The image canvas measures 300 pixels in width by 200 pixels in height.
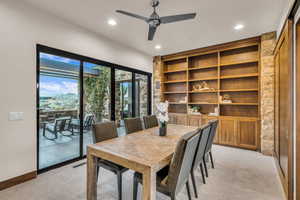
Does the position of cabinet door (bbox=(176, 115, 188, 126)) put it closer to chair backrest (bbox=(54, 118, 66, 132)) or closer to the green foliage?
Result: the green foliage

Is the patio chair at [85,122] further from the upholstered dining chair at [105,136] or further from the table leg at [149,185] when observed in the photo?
the table leg at [149,185]

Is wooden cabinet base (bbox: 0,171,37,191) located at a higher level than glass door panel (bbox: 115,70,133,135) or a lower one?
lower

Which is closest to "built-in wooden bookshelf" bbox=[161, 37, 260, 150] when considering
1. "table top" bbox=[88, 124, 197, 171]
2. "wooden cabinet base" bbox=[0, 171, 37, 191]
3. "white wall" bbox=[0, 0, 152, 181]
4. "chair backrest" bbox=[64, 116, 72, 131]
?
"table top" bbox=[88, 124, 197, 171]

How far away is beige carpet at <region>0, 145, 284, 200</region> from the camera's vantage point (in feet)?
6.84

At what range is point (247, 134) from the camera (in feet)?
13.1

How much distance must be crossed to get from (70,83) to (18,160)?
5.25ft

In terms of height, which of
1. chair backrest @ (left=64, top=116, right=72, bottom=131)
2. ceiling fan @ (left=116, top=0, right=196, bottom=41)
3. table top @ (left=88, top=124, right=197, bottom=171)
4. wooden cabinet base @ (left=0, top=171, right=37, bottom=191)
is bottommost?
wooden cabinet base @ (left=0, top=171, right=37, bottom=191)

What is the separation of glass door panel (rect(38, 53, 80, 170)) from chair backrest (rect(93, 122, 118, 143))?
125 cm

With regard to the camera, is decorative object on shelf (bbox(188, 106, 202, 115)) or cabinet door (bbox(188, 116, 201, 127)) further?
decorative object on shelf (bbox(188, 106, 202, 115))

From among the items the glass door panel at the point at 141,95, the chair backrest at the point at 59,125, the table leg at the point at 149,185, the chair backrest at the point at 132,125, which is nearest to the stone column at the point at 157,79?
the glass door panel at the point at 141,95

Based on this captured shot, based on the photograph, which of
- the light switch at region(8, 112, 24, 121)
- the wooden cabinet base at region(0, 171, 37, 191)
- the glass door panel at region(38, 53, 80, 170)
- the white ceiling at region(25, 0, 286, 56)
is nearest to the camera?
the wooden cabinet base at region(0, 171, 37, 191)

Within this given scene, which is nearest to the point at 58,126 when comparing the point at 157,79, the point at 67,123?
the point at 67,123

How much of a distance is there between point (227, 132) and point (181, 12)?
3.29m

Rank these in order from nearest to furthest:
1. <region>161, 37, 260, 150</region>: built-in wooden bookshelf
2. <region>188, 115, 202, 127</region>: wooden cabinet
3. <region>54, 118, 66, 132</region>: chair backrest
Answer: <region>54, 118, 66, 132</region>: chair backrest, <region>161, 37, 260, 150</region>: built-in wooden bookshelf, <region>188, 115, 202, 127</region>: wooden cabinet
